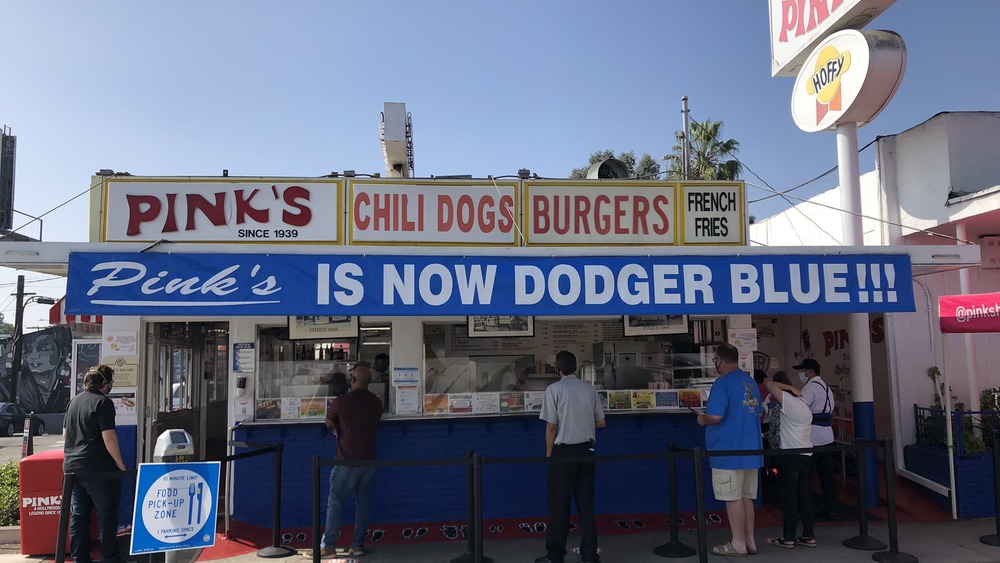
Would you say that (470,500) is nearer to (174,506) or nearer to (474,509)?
(474,509)

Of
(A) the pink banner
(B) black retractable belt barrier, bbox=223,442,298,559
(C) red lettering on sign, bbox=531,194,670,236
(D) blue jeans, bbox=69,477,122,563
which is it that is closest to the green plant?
(D) blue jeans, bbox=69,477,122,563

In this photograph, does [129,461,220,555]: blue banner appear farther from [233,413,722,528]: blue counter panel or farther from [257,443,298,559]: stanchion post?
[233,413,722,528]: blue counter panel

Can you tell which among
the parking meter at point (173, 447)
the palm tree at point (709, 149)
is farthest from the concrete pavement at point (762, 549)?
the palm tree at point (709, 149)

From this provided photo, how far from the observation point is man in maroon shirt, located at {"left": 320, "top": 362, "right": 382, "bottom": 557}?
6.60 m

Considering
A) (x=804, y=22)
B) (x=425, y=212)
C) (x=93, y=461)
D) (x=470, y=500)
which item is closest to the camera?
(x=470, y=500)

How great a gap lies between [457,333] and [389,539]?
2.45 m

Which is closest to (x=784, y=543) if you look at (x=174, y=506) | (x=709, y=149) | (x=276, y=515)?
(x=276, y=515)

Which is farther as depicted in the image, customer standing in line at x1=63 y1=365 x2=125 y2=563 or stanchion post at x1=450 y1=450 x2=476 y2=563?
customer standing in line at x1=63 y1=365 x2=125 y2=563

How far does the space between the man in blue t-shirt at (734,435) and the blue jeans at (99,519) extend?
550 centimetres

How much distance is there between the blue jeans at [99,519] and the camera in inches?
237

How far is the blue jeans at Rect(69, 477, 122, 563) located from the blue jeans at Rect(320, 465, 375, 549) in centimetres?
191

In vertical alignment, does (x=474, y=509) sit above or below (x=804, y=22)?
below

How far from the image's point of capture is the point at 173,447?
5.32m

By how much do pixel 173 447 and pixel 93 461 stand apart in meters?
1.34
